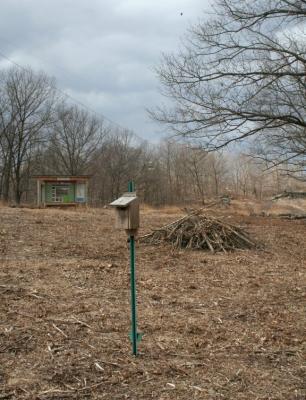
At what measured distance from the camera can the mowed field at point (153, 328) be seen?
11.9 ft

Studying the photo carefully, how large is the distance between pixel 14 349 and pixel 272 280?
4.58 metres

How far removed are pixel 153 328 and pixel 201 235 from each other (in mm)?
6370

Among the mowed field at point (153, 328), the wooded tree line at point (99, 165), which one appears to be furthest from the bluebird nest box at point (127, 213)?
the wooded tree line at point (99, 165)

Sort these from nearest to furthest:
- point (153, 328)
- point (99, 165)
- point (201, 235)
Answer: point (153, 328) → point (201, 235) → point (99, 165)

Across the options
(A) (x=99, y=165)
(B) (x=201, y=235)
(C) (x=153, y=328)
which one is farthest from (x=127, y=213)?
(A) (x=99, y=165)

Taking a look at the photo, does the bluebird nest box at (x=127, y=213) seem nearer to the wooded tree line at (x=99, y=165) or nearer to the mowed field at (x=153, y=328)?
the mowed field at (x=153, y=328)

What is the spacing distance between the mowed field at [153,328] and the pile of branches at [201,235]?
1.36m

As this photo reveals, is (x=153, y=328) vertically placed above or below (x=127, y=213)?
below

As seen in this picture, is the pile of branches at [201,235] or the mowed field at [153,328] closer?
the mowed field at [153,328]

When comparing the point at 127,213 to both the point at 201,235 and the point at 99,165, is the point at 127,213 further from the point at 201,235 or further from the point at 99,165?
the point at 99,165

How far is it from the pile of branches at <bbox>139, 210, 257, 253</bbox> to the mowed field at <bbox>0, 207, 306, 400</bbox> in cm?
136

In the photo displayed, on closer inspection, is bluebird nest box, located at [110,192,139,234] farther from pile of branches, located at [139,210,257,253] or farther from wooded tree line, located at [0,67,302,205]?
wooded tree line, located at [0,67,302,205]

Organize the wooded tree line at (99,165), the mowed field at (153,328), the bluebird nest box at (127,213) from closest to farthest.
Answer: the mowed field at (153,328)
the bluebird nest box at (127,213)
the wooded tree line at (99,165)

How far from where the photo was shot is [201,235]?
11.2 metres
